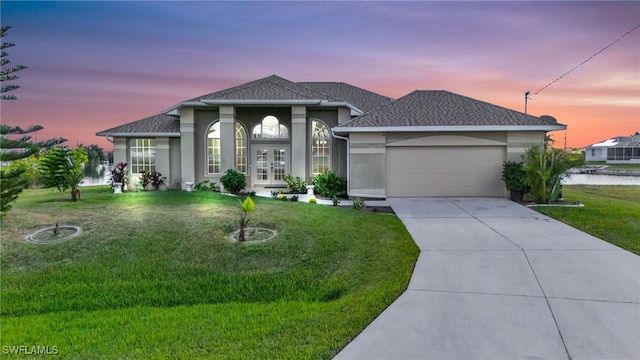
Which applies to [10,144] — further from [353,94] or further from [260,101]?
[353,94]

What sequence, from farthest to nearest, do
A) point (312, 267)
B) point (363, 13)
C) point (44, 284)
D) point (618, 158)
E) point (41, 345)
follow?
point (618, 158) < point (363, 13) < point (312, 267) < point (44, 284) < point (41, 345)

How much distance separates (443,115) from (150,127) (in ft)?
44.0

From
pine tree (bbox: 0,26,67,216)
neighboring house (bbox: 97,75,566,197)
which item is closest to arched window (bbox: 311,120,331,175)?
neighboring house (bbox: 97,75,566,197)

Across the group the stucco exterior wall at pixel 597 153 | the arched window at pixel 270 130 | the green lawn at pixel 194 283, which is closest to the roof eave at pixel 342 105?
the arched window at pixel 270 130

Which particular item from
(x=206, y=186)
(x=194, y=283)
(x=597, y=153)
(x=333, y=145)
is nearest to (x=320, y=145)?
(x=333, y=145)

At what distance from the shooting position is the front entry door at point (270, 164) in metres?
17.6

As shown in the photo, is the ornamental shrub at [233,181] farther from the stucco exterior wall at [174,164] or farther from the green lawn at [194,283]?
the green lawn at [194,283]

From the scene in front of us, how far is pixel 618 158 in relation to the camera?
5728 cm

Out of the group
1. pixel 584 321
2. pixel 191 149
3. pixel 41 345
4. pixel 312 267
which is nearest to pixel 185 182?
pixel 191 149

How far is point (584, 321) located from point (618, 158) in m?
68.0

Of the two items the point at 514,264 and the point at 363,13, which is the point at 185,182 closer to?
the point at 363,13

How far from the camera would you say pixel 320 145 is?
17.4m

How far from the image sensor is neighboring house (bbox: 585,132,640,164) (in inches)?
2160

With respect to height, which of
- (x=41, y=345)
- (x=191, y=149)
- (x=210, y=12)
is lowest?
(x=41, y=345)
